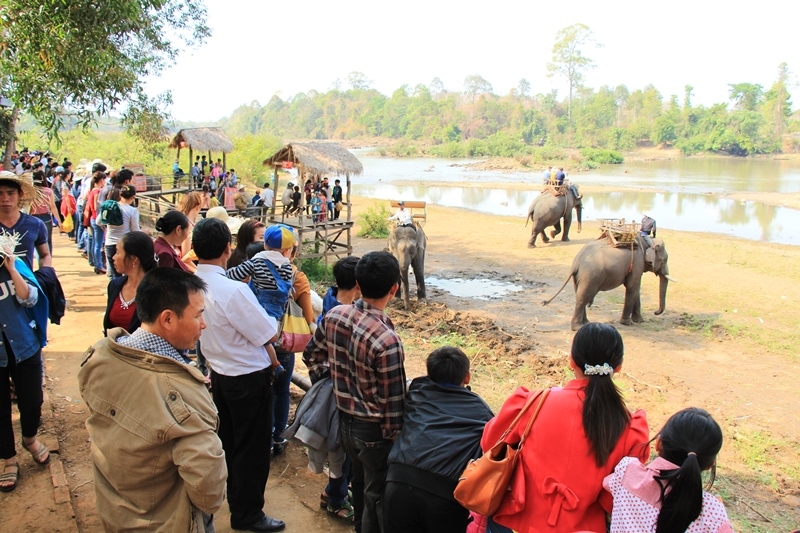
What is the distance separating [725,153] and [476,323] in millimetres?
62788

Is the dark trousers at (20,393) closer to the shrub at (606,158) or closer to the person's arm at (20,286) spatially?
the person's arm at (20,286)

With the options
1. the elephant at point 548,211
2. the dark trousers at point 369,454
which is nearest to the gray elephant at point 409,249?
the elephant at point 548,211

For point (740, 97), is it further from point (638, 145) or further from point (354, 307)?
point (354, 307)

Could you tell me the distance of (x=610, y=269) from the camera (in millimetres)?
9805

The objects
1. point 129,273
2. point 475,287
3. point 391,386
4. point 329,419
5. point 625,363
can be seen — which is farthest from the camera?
point 475,287

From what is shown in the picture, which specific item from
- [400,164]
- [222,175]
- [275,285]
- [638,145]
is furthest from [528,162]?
[275,285]

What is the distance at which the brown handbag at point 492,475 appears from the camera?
7.47 feet

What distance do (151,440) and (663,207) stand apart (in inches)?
1218

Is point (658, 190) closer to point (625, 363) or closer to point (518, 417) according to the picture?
point (625, 363)

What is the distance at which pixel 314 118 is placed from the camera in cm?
10650

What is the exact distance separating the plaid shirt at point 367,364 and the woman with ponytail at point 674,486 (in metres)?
0.96

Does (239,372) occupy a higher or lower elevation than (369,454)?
higher

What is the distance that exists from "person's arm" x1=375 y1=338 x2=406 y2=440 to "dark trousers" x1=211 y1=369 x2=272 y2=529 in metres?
0.79

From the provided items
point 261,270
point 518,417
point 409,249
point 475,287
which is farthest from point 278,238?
point 475,287
